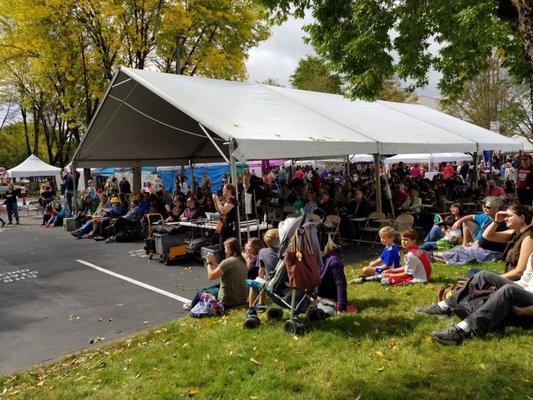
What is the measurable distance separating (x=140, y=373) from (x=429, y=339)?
2.86 meters

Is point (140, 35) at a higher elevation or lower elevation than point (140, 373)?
higher

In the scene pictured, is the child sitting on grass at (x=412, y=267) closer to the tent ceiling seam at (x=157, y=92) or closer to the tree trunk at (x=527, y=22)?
the tree trunk at (x=527, y=22)

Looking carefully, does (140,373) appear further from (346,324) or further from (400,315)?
(400,315)

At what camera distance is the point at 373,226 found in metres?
11.7

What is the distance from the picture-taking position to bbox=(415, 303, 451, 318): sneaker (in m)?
5.18

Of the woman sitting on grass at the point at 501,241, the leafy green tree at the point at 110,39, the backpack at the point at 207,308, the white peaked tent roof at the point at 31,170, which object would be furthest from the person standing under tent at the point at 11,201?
the woman sitting on grass at the point at 501,241

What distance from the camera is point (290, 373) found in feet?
Result: 13.6

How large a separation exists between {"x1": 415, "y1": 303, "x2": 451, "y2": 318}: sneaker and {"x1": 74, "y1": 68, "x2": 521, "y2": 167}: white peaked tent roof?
423 cm

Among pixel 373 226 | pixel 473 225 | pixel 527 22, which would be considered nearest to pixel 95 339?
pixel 527 22

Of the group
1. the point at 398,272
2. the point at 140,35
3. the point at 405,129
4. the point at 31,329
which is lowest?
the point at 31,329

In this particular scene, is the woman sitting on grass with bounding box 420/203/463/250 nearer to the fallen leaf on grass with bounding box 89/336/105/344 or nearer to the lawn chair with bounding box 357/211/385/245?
the lawn chair with bounding box 357/211/385/245

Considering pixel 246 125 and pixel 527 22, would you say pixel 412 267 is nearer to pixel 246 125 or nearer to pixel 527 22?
pixel 527 22

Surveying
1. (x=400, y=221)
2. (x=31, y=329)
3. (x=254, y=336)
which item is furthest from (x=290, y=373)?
(x=400, y=221)

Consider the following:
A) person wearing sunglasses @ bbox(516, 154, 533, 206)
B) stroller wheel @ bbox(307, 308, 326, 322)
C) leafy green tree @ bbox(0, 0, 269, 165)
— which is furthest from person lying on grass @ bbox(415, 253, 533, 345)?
leafy green tree @ bbox(0, 0, 269, 165)
